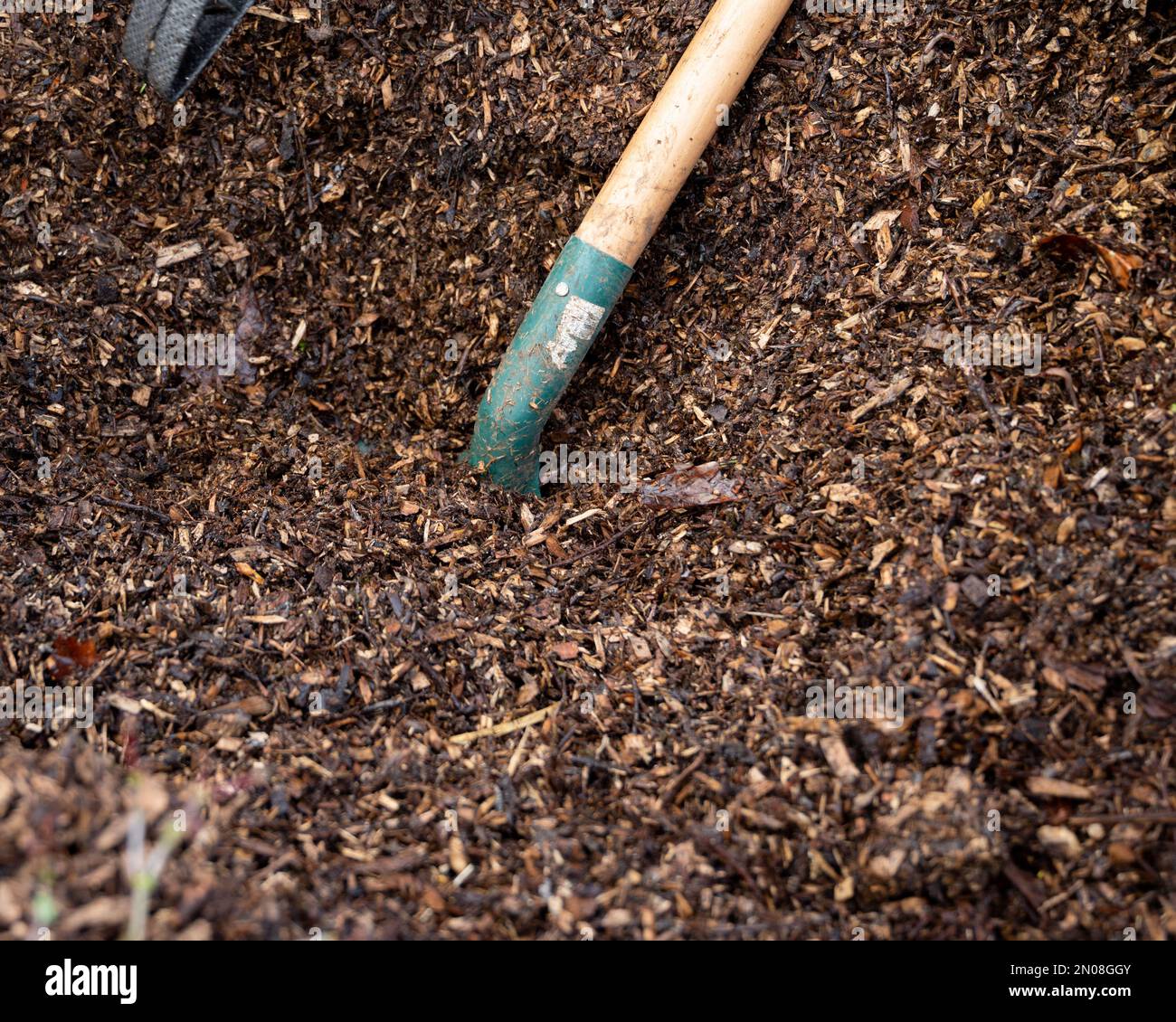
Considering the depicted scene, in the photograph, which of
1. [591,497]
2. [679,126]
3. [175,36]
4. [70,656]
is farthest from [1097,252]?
[70,656]

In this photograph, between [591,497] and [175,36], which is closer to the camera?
[175,36]

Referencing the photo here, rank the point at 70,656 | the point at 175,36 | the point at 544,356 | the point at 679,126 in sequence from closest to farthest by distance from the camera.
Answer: the point at 70,656
the point at 175,36
the point at 679,126
the point at 544,356

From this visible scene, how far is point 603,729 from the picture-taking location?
102 inches

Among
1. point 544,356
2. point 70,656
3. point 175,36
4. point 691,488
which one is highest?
point 175,36

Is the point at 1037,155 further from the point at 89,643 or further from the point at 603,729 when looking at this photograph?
the point at 89,643

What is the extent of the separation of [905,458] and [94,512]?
2.77m

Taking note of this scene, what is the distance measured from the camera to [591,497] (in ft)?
10.8

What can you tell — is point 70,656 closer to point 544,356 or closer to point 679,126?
point 544,356

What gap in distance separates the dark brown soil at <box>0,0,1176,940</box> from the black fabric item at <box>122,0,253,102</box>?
1.07ft

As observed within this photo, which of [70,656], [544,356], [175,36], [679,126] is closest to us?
[70,656]

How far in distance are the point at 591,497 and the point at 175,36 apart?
2.17 m

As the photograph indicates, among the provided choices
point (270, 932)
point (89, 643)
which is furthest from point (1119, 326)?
point (89, 643)

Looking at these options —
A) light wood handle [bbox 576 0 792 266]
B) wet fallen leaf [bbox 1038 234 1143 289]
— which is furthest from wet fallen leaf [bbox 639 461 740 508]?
wet fallen leaf [bbox 1038 234 1143 289]
